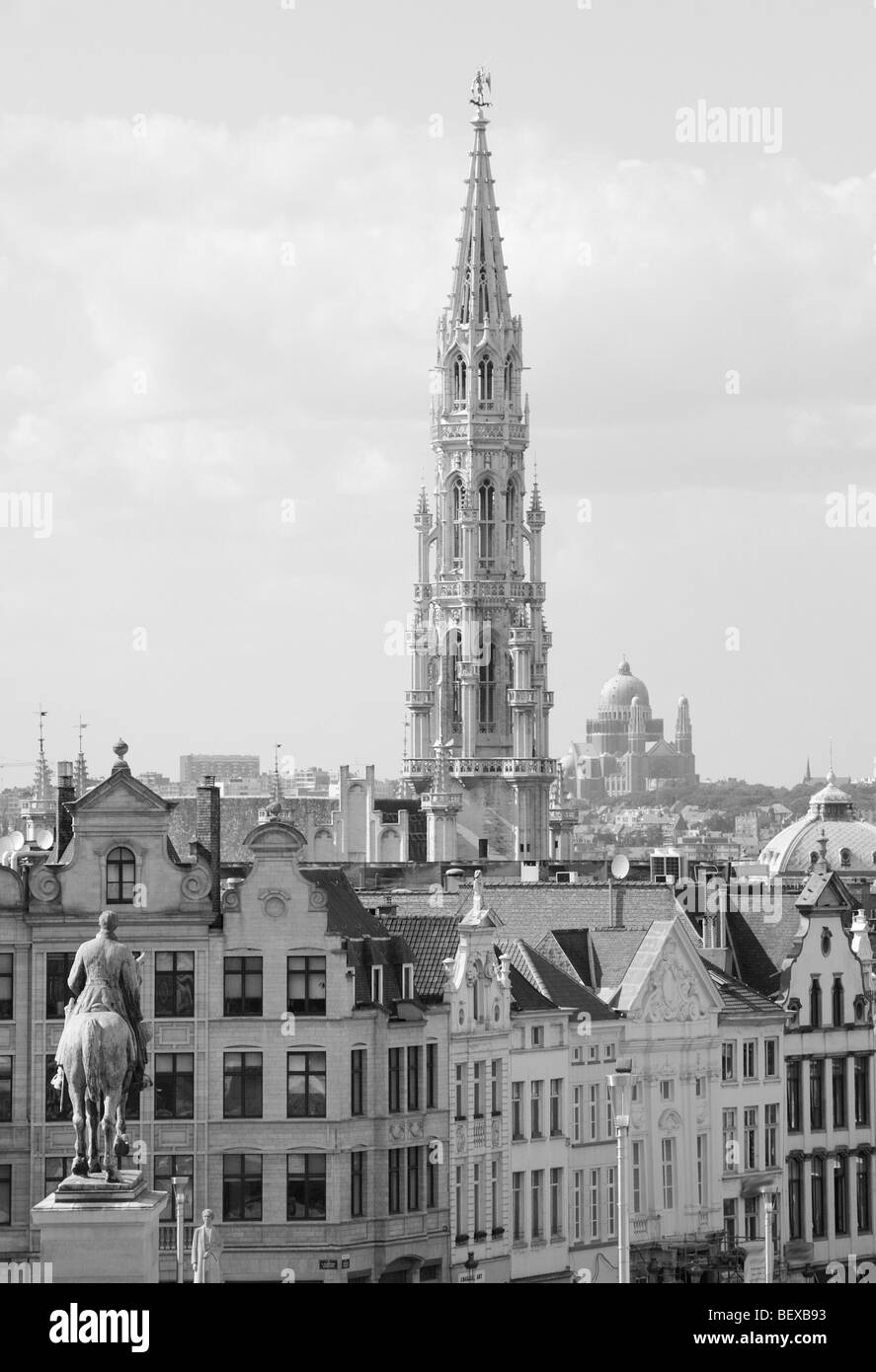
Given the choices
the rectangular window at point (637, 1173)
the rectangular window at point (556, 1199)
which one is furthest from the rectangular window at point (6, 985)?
the rectangular window at point (637, 1173)

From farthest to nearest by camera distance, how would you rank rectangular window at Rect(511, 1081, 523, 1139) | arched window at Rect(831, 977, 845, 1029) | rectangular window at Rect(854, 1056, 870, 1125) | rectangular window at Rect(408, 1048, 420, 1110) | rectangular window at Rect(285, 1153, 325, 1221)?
1. rectangular window at Rect(854, 1056, 870, 1125)
2. arched window at Rect(831, 977, 845, 1029)
3. rectangular window at Rect(511, 1081, 523, 1139)
4. rectangular window at Rect(408, 1048, 420, 1110)
5. rectangular window at Rect(285, 1153, 325, 1221)

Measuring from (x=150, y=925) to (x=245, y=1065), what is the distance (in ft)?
13.5

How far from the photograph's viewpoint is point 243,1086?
278 ft

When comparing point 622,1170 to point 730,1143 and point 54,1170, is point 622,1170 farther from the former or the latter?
point 730,1143

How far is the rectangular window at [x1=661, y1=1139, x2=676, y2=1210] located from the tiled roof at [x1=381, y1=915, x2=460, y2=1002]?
10.2 meters

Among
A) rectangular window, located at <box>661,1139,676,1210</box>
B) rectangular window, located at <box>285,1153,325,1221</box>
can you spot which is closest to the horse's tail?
rectangular window, located at <box>285,1153,325,1221</box>

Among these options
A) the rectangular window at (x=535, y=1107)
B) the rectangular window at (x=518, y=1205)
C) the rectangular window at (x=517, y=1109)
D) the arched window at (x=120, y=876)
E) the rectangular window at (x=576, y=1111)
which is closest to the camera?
the arched window at (x=120, y=876)

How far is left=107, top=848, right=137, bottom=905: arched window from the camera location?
276 ft

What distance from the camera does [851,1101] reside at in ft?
354

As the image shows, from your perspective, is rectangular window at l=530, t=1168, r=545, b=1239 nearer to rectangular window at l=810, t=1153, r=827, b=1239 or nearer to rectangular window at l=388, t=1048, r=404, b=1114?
rectangular window at l=388, t=1048, r=404, b=1114

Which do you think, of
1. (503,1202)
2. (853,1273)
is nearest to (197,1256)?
(503,1202)

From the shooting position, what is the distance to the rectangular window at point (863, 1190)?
107312mm

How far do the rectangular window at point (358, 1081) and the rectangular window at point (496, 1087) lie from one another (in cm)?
558

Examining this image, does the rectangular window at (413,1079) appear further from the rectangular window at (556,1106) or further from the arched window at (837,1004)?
the arched window at (837,1004)
